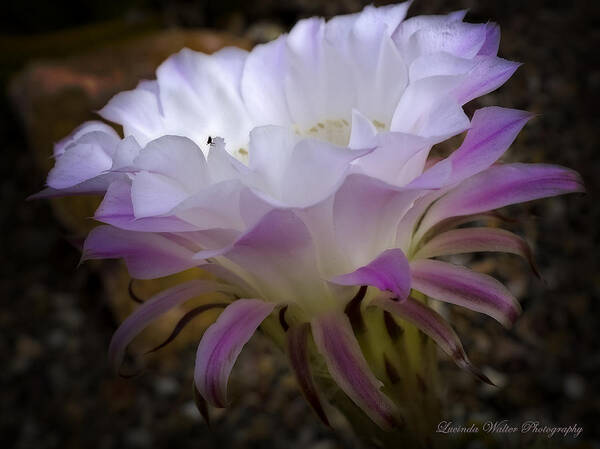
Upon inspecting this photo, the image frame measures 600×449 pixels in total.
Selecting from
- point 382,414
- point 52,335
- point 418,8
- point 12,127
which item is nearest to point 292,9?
point 418,8

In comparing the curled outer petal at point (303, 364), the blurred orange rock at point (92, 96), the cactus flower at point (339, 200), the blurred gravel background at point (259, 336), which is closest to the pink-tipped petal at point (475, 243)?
the cactus flower at point (339, 200)

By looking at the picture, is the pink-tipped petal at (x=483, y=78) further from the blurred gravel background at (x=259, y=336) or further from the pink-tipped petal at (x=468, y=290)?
the blurred gravel background at (x=259, y=336)

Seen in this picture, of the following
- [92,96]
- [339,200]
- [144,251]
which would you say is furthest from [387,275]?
[92,96]

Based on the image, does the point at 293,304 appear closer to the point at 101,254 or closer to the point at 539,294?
the point at 101,254

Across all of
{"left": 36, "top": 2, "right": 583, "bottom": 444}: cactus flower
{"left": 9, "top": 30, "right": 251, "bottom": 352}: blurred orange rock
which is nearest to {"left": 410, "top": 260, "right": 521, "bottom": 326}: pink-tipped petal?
{"left": 36, "top": 2, "right": 583, "bottom": 444}: cactus flower

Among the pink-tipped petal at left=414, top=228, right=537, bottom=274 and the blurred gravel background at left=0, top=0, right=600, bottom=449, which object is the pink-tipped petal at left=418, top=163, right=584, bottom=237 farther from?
the blurred gravel background at left=0, top=0, right=600, bottom=449

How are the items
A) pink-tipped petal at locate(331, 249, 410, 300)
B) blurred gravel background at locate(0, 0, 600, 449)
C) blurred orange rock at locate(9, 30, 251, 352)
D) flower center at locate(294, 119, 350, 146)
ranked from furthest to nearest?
1. blurred orange rock at locate(9, 30, 251, 352)
2. blurred gravel background at locate(0, 0, 600, 449)
3. flower center at locate(294, 119, 350, 146)
4. pink-tipped petal at locate(331, 249, 410, 300)
